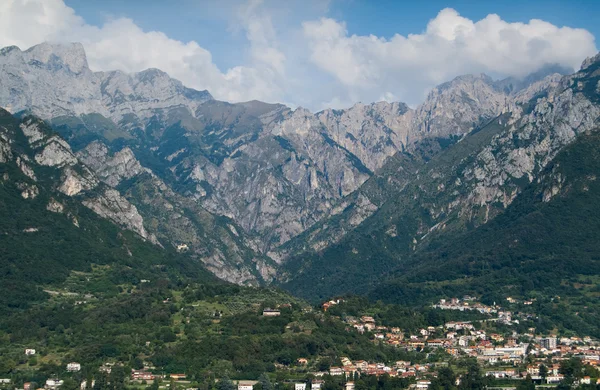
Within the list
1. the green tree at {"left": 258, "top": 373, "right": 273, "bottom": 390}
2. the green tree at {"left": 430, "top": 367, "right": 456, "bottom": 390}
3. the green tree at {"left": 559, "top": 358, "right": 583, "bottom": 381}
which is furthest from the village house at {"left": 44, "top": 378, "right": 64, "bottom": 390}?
the green tree at {"left": 559, "top": 358, "right": 583, "bottom": 381}

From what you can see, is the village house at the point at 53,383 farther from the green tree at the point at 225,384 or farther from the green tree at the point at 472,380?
the green tree at the point at 472,380

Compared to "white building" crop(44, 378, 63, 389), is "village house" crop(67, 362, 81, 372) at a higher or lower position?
higher

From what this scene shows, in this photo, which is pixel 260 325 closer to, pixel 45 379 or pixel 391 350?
pixel 391 350

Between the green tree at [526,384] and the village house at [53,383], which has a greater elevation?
the village house at [53,383]

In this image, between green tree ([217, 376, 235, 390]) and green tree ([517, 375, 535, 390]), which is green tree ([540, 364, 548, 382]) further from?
green tree ([217, 376, 235, 390])

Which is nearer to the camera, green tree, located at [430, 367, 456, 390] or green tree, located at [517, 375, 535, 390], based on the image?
green tree, located at [517, 375, 535, 390]

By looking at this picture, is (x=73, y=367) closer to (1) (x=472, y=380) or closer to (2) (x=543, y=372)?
(1) (x=472, y=380)

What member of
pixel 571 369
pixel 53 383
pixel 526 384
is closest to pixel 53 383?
pixel 53 383

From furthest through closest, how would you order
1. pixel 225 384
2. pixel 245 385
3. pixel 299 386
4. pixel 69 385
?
pixel 299 386, pixel 245 385, pixel 225 384, pixel 69 385

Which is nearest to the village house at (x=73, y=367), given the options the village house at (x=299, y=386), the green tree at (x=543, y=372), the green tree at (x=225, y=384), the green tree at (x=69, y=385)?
the green tree at (x=69, y=385)

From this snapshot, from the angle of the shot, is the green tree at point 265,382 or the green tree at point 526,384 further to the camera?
the green tree at point 526,384

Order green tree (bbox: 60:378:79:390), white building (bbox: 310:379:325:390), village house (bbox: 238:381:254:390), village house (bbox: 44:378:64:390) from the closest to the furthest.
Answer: green tree (bbox: 60:378:79:390), village house (bbox: 44:378:64:390), village house (bbox: 238:381:254:390), white building (bbox: 310:379:325:390)

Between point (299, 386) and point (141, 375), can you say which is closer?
point (299, 386)
